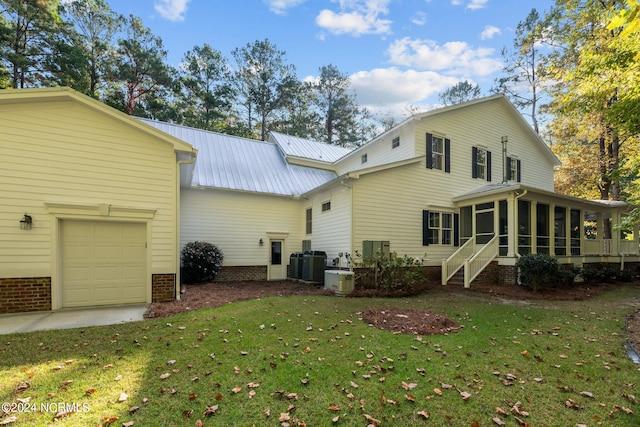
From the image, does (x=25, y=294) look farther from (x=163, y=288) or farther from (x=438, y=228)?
(x=438, y=228)

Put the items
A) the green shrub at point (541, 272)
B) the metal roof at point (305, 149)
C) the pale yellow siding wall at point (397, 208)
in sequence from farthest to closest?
the metal roof at point (305, 149), the pale yellow siding wall at point (397, 208), the green shrub at point (541, 272)

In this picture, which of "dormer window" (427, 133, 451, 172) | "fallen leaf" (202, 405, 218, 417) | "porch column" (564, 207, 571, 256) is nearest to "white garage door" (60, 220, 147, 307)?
"fallen leaf" (202, 405, 218, 417)

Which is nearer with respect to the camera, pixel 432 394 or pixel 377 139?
pixel 432 394

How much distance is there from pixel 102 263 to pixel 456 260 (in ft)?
38.3

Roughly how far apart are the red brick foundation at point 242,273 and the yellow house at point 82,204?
4.71 metres

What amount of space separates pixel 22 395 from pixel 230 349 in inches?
87.4

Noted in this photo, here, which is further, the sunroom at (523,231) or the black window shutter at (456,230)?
the black window shutter at (456,230)

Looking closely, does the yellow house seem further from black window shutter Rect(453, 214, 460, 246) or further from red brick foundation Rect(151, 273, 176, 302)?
black window shutter Rect(453, 214, 460, 246)

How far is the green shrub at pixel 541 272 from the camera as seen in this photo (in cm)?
1008

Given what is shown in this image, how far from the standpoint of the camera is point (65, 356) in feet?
13.6

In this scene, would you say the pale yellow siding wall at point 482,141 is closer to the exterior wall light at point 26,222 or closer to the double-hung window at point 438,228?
the double-hung window at point 438,228

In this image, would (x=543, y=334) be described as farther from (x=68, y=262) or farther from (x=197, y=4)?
(x=197, y=4)

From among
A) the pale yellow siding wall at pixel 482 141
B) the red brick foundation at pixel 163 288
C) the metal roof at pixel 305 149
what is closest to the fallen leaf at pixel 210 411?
the red brick foundation at pixel 163 288

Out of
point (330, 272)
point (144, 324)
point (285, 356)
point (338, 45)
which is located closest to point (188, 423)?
point (285, 356)
